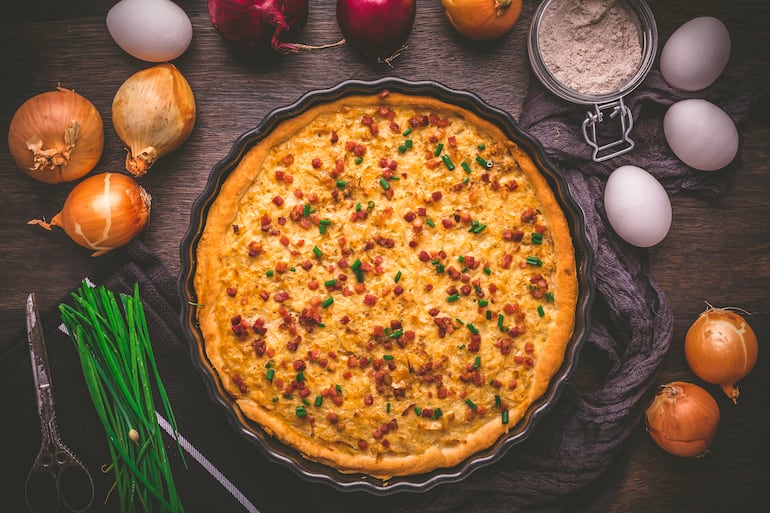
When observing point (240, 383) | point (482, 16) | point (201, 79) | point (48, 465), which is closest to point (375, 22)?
point (482, 16)

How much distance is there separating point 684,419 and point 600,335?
51 centimetres

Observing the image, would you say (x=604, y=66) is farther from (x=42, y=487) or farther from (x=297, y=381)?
(x=42, y=487)

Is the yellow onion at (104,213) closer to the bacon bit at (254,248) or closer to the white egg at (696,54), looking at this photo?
the bacon bit at (254,248)

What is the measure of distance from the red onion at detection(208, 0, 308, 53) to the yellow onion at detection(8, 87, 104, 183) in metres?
0.72

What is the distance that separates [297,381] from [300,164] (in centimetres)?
90

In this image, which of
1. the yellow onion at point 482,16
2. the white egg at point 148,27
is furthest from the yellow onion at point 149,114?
the yellow onion at point 482,16

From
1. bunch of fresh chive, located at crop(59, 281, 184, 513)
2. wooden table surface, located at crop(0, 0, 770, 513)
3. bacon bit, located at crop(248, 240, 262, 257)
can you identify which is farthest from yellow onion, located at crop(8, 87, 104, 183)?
bacon bit, located at crop(248, 240, 262, 257)

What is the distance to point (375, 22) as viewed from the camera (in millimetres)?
2484

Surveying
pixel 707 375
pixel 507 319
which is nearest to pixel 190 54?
pixel 507 319

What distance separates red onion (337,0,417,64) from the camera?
8.11 ft

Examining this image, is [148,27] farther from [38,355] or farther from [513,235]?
[513,235]

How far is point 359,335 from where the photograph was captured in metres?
2.46

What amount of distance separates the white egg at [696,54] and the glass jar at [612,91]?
9 centimetres

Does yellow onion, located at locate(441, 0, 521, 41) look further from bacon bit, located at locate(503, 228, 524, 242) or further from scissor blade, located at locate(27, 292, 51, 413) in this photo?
scissor blade, located at locate(27, 292, 51, 413)
